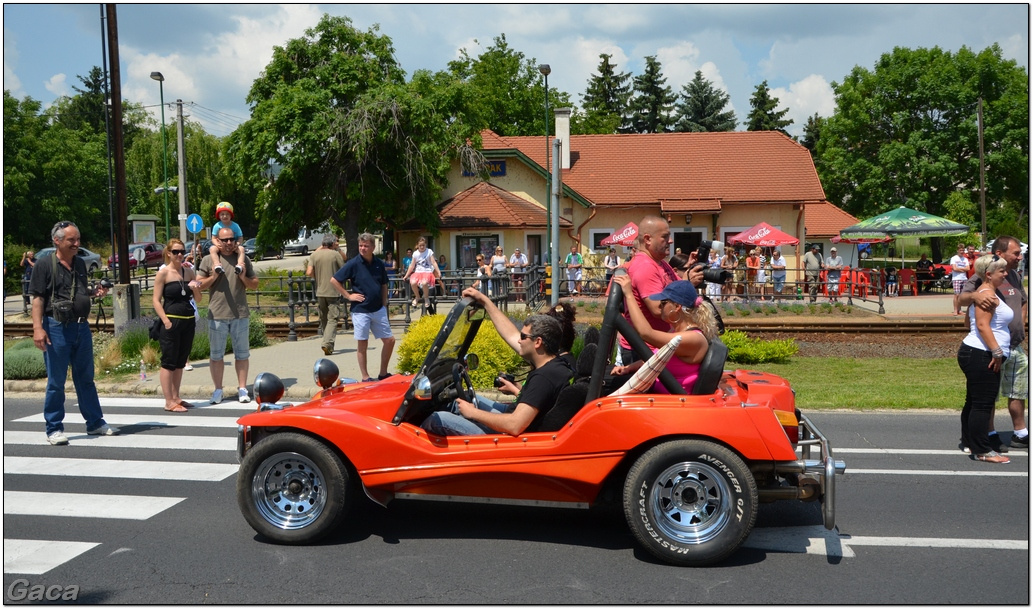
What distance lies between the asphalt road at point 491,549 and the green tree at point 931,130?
45447 millimetres

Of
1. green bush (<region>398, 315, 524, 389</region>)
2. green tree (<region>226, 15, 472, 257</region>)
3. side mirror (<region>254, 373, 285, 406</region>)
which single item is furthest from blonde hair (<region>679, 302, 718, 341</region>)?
green tree (<region>226, 15, 472, 257</region>)

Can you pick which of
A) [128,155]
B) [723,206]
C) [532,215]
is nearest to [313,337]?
[532,215]

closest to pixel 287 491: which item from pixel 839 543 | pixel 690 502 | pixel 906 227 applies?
pixel 690 502

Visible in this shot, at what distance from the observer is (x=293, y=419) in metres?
5.18

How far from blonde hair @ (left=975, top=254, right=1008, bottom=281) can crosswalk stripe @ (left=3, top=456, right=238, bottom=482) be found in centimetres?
625

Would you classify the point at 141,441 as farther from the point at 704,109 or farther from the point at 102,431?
the point at 704,109

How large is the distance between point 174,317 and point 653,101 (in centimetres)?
6430

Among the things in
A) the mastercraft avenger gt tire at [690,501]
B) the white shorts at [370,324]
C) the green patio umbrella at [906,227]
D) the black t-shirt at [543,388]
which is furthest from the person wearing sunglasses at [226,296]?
the green patio umbrella at [906,227]

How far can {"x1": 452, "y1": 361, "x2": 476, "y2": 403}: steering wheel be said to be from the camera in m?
5.49

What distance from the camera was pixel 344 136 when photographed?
1133 inches

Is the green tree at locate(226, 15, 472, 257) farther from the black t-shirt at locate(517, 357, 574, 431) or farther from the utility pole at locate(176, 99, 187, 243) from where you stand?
the black t-shirt at locate(517, 357, 574, 431)

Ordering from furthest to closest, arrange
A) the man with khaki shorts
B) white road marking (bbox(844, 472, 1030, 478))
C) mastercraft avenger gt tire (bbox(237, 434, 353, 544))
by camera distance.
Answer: the man with khaki shorts
white road marking (bbox(844, 472, 1030, 478))
mastercraft avenger gt tire (bbox(237, 434, 353, 544))

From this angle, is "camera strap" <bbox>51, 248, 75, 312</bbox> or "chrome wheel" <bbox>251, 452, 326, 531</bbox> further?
"camera strap" <bbox>51, 248, 75, 312</bbox>

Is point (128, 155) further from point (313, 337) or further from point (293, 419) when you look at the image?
point (293, 419)
